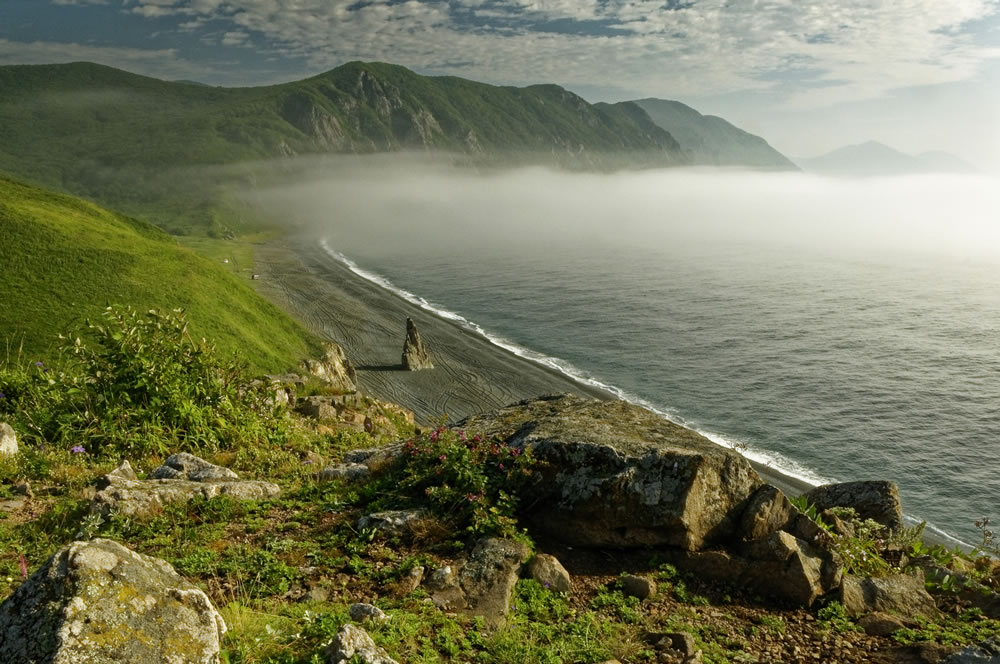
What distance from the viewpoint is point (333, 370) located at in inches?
2073

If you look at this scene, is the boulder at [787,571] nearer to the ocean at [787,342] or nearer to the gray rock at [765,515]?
the gray rock at [765,515]

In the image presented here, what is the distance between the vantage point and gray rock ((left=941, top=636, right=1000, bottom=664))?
8070 mm

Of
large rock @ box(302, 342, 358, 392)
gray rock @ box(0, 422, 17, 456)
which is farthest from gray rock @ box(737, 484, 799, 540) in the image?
large rock @ box(302, 342, 358, 392)

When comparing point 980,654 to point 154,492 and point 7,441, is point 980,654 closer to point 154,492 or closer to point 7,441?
point 154,492

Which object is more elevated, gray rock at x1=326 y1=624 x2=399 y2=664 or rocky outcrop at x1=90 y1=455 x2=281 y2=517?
gray rock at x1=326 y1=624 x2=399 y2=664

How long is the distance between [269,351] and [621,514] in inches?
1670

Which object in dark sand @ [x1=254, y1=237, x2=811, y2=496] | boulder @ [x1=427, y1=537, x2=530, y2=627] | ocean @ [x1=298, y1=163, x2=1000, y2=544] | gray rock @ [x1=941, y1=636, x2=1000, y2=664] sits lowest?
dark sand @ [x1=254, y1=237, x2=811, y2=496]

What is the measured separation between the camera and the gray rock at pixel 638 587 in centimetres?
965

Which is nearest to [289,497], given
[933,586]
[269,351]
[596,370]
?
[933,586]

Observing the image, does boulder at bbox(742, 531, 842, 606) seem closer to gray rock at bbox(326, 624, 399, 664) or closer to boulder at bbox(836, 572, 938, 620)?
boulder at bbox(836, 572, 938, 620)

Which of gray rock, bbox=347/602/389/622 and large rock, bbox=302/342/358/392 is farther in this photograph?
large rock, bbox=302/342/358/392

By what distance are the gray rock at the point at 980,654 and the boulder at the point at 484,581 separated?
19.6ft

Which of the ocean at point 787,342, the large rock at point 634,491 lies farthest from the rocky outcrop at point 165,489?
the ocean at point 787,342

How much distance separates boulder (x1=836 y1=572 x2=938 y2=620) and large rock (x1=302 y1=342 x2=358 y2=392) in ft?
133
